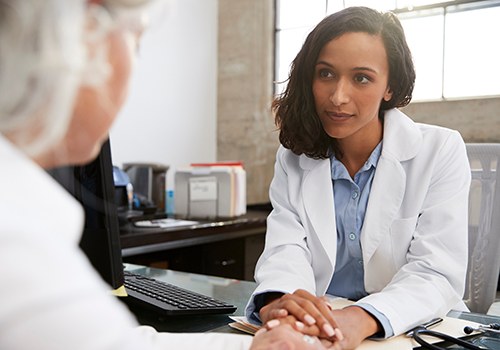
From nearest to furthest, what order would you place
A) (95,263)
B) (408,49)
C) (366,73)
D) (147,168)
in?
(95,263) < (366,73) < (408,49) < (147,168)

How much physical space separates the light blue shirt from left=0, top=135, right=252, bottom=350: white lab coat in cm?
126

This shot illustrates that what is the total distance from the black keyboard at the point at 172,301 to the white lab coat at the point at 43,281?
74cm

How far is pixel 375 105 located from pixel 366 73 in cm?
11

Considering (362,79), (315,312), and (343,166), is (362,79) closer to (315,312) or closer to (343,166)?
(343,166)

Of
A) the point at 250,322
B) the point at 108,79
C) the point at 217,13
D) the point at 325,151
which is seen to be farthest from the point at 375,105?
the point at 217,13

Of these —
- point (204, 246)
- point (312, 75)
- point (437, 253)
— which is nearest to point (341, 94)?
point (312, 75)

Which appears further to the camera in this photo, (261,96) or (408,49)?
(261,96)

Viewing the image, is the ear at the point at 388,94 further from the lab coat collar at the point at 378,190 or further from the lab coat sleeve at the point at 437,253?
the lab coat sleeve at the point at 437,253

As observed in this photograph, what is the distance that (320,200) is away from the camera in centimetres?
Answer: 168

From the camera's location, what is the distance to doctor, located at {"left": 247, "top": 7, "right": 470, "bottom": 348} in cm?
151

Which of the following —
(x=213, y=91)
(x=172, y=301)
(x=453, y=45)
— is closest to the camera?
(x=172, y=301)

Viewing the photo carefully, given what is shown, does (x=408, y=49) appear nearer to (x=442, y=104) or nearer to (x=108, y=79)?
(x=108, y=79)

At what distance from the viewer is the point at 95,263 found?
1001 mm

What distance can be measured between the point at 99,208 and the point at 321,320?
0.50 meters
